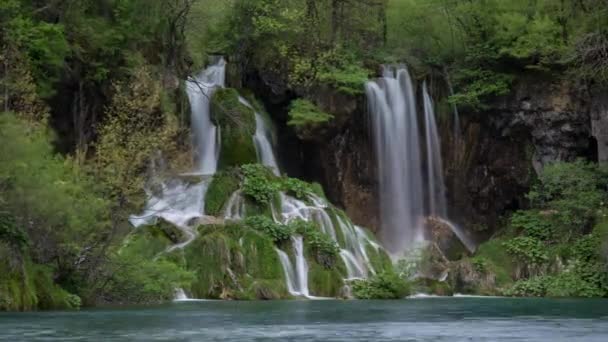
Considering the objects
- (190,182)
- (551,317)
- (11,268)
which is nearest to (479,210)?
(190,182)

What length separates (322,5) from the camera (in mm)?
47969

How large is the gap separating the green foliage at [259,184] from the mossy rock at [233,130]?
327cm

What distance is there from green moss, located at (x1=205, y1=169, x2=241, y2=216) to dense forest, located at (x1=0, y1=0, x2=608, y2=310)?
57mm

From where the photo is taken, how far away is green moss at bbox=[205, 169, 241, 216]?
35.9m

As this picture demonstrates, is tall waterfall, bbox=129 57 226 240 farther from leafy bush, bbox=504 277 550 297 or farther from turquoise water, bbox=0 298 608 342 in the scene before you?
leafy bush, bbox=504 277 550 297

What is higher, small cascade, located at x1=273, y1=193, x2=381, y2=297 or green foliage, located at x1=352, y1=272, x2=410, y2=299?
small cascade, located at x1=273, y1=193, x2=381, y2=297

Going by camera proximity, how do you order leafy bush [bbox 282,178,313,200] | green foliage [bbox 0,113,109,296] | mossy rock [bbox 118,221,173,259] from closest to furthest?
green foliage [bbox 0,113,109,296] → mossy rock [bbox 118,221,173,259] → leafy bush [bbox 282,178,313,200]

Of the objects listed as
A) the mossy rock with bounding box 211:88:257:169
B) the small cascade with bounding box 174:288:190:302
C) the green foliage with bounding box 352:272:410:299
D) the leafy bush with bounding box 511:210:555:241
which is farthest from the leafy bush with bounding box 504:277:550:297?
the small cascade with bounding box 174:288:190:302

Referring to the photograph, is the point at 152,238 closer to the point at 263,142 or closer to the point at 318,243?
the point at 318,243

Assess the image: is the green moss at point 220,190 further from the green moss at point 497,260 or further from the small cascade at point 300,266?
the green moss at point 497,260

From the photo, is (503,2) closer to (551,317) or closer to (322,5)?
(322,5)

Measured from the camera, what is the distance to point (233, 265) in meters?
31.8

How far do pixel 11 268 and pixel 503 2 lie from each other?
1106 inches

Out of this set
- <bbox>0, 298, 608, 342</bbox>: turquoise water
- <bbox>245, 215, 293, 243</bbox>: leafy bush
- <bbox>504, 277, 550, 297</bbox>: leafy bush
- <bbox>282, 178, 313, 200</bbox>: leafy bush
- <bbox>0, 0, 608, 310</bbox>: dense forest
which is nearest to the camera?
<bbox>0, 298, 608, 342</bbox>: turquoise water
